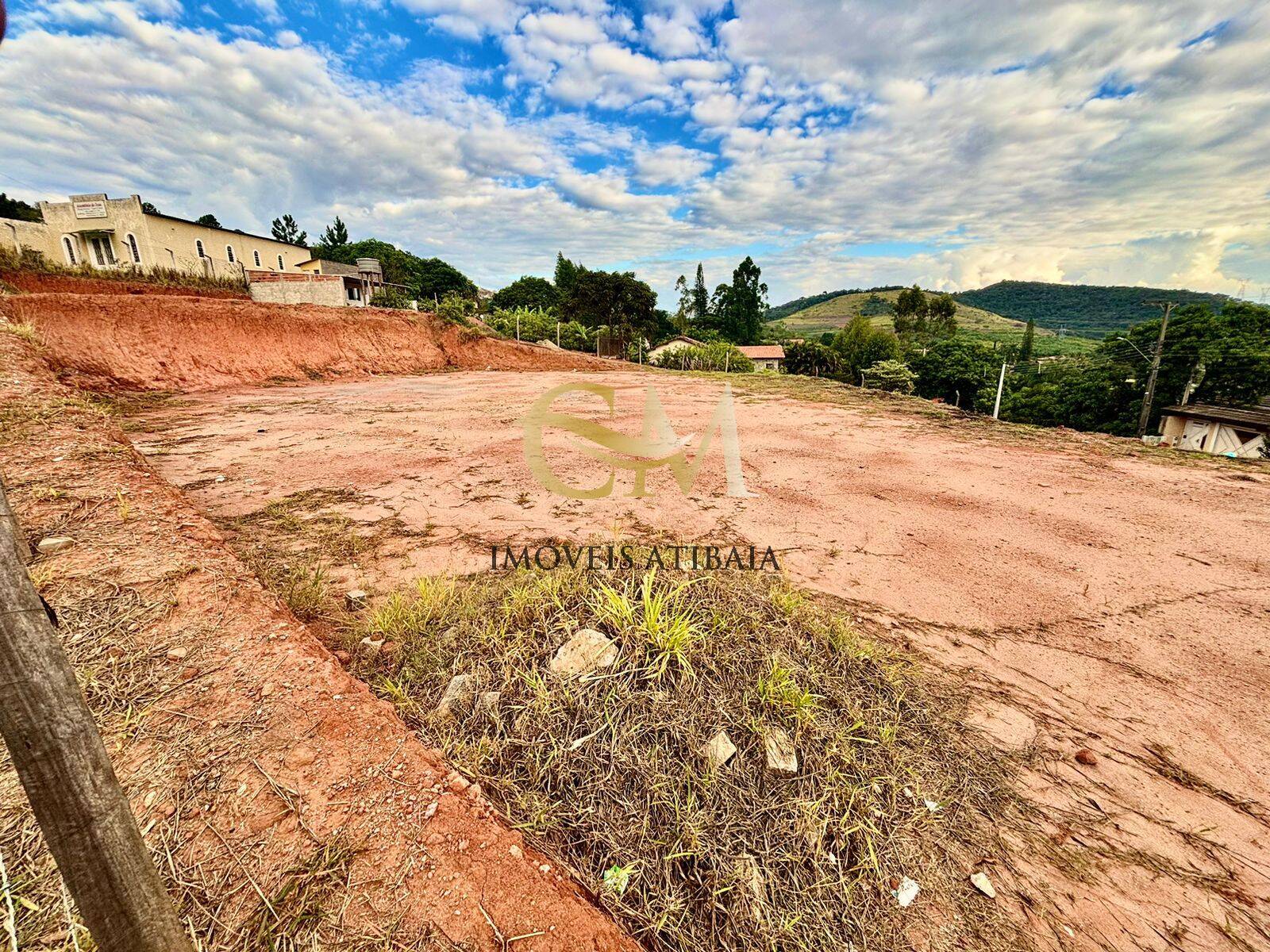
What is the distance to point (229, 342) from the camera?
14422mm

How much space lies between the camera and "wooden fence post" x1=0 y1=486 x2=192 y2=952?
0.91 metres

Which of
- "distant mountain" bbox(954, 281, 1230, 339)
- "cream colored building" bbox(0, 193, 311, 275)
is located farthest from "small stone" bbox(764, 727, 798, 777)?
"distant mountain" bbox(954, 281, 1230, 339)

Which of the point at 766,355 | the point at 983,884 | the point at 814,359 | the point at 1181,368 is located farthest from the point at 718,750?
the point at 814,359

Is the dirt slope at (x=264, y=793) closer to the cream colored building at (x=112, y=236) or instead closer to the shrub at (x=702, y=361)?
the cream colored building at (x=112, y=236)

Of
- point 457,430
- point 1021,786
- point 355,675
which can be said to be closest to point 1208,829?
point 1021,786

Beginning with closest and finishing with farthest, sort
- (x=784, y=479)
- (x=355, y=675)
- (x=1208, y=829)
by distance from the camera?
(x=1208, y=829) < (x=355, y=675) < (x=784, y=479)

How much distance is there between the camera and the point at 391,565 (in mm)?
4012

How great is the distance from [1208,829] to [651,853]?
247cm

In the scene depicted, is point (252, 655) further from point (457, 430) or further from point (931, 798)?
point (457, 430)

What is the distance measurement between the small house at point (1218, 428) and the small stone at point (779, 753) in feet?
54.1

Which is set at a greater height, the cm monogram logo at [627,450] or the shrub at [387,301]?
the shrub at [387,301]

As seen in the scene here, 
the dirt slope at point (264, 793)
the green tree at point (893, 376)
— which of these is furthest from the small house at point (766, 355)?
the dirt slope at point (264, 793)

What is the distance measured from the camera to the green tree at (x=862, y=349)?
46100 mm

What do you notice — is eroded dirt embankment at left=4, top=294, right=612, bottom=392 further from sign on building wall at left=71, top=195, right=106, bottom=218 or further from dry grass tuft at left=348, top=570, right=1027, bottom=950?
dry grass tuft at left=348, top=570, right=1027, bottom=950
